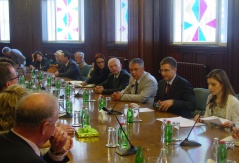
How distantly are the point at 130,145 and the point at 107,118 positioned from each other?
3.51 ft

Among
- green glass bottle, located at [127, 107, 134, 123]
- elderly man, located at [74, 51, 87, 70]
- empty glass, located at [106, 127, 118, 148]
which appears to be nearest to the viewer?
empty glass, located at [106, 127, 118, 148]

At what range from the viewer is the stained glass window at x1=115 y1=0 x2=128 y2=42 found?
948 cm

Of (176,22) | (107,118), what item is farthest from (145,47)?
(107,118)

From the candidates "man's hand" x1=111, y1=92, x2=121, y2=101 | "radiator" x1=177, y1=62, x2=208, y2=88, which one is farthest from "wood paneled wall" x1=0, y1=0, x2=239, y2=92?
"man's hand" x1=111, y1=92, x2=121, y2=101

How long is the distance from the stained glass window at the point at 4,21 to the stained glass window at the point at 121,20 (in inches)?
200

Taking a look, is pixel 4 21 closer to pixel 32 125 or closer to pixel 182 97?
pixel 182 97

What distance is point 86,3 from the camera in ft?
34.9

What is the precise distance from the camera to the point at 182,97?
4.42m

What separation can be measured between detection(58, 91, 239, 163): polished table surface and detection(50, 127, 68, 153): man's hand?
198mm

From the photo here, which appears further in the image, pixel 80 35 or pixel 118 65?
pixel 80 35

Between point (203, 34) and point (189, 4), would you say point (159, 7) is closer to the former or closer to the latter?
point (189, 4)

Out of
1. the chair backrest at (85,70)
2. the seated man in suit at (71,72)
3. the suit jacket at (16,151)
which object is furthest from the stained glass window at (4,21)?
the suit jacket at (16,151)

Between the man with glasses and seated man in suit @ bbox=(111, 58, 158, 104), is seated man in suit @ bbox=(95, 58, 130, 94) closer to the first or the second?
seated man in suit @ bbox=(111, 58, 158, 104)

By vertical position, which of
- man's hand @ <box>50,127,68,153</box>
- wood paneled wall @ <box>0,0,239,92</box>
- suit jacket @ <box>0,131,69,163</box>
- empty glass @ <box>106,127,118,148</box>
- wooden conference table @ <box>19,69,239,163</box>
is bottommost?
wooden conference table @ <box>19,69,239,163</box>
